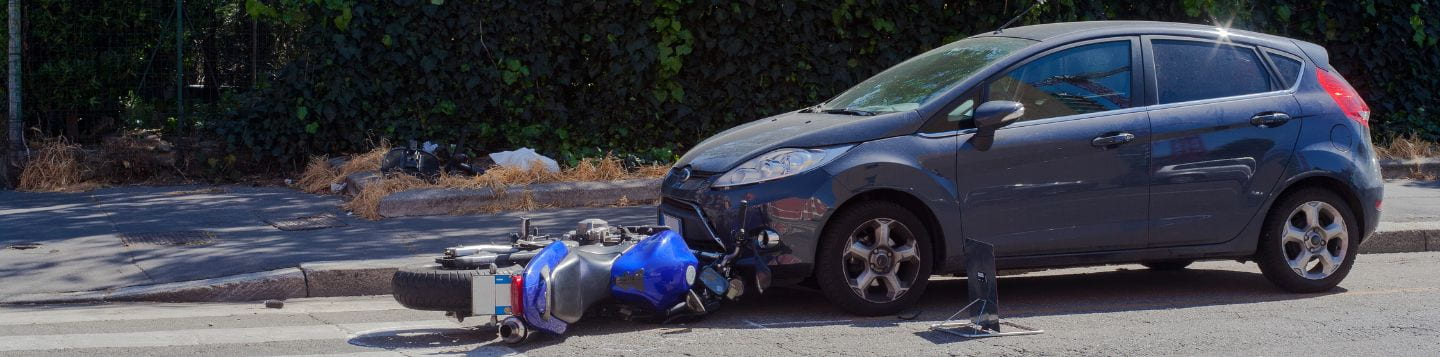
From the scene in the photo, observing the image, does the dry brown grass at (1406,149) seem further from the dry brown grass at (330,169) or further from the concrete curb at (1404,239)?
the dry brown grass at (330,169)

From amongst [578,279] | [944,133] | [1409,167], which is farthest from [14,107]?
[1409,167]

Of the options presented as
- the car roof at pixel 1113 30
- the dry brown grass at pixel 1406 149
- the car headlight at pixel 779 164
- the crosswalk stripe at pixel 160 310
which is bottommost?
the crosswalk stripe at pixel 160 310

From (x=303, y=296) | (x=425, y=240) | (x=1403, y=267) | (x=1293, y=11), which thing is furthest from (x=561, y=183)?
(x=1293, y=11)

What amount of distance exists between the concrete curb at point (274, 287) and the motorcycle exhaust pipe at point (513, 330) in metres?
1.93

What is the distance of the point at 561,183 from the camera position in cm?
1078

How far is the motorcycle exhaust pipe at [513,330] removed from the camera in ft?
19.6

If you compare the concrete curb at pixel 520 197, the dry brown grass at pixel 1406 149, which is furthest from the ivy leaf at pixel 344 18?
the dry brown grass at pixel 1406 149

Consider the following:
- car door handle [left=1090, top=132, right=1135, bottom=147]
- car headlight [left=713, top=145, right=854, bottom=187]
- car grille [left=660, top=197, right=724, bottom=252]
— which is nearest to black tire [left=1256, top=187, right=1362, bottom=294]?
car door handle [left=1090, top=132, right=1135, bottom=147]

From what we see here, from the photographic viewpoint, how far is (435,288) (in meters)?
6.00

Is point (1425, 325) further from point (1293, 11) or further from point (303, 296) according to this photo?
point (1293, 11)

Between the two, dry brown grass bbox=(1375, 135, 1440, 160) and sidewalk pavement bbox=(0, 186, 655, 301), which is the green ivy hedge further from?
dry brown grass bbox=(1375, 135, 1440, 160)

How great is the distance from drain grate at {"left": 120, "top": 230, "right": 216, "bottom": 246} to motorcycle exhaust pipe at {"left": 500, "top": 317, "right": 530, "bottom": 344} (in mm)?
3665

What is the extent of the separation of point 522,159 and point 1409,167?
319 inches

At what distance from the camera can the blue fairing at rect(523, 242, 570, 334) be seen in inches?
233
